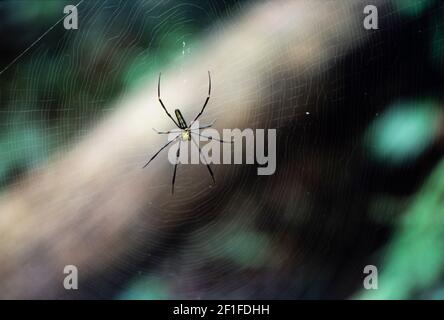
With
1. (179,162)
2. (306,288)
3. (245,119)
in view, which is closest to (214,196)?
(179,162)

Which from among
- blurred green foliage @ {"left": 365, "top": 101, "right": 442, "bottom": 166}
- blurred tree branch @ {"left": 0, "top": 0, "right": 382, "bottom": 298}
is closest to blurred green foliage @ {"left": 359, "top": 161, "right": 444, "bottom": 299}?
blurred green foliage @ {"left": 365, "top": 101, "right": 442, "bottom": 166}

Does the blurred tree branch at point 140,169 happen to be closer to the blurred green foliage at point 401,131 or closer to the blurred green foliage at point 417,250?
the blurred green foliage at point 401,131

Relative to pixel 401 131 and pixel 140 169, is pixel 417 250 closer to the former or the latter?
pixel 401 131

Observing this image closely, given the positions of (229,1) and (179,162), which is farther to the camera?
(179,162)

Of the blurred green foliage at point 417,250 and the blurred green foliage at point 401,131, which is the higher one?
the blurred green foliage at point 401,131

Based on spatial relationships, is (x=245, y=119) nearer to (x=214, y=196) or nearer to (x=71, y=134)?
(x=214, y=196)

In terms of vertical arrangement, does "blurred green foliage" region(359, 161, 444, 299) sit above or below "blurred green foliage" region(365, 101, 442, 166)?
below

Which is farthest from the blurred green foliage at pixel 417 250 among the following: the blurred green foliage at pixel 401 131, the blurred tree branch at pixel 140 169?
the blurred tree branch at pixel 140 169

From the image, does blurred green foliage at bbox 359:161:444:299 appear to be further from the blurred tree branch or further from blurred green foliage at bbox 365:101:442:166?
the blurred tree branch

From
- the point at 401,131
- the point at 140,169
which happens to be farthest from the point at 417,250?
the point at 140,169

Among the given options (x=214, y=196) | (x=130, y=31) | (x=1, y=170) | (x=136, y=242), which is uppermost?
(x=130, y=31)

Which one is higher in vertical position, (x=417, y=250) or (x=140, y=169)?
(x=140, y=169)
